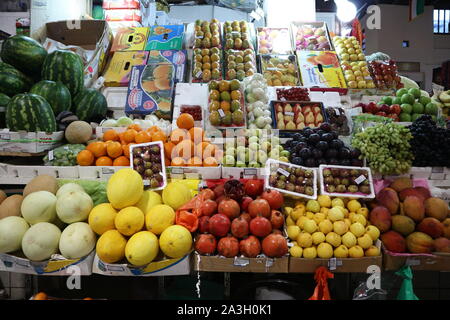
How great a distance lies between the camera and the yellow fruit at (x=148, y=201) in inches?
77.9

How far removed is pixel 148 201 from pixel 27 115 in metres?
1.45

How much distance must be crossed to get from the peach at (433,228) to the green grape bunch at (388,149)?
0.47 metres

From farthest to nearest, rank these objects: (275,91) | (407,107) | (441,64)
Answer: (441,64) < (275,91) < (407,107)

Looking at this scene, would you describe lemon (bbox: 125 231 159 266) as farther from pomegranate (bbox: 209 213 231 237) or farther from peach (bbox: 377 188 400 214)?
peach (bbox: 377 188 400 214)

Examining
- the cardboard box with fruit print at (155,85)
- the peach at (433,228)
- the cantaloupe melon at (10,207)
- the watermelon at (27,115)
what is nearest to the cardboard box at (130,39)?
the cardboard box with fruit print at (155,85)

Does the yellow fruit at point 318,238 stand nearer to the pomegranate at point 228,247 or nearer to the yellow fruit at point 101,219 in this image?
the pomegranate at point 228,247

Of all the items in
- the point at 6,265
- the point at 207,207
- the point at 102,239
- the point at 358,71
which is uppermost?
the point at 358,71

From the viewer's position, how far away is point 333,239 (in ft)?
6.31

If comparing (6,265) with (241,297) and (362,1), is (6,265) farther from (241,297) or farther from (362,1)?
(362,1)

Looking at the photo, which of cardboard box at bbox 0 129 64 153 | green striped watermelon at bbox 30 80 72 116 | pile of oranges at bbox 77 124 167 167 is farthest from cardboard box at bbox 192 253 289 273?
green striped watermelon at bbox 30 80 72 116

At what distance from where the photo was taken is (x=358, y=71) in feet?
13.7

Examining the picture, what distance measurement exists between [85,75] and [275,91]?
237 cm

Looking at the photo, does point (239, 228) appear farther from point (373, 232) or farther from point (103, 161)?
point (103, 161)
